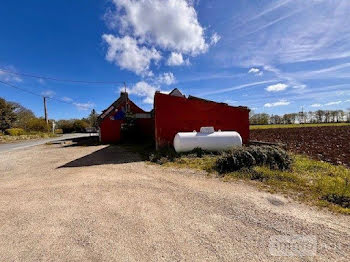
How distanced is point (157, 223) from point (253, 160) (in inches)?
168

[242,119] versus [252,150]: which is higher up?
[242,119]

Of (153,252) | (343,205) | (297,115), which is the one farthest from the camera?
(297,115)

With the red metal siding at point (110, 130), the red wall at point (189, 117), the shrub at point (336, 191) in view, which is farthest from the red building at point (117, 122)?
the shrub at point (336, 191)

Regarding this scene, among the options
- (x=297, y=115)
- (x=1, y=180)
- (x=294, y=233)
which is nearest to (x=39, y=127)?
(x=1, y=180)

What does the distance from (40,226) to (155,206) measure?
2043mm

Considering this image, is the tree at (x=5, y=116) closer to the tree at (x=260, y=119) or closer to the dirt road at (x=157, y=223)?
the dirt road at (x=157, y=223)

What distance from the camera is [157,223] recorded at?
10.8 feet

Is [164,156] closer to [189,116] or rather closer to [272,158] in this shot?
[189,116]

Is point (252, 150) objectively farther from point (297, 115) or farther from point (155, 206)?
point (297, 115)

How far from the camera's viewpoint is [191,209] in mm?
3801

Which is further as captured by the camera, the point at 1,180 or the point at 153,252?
the point at 1,180

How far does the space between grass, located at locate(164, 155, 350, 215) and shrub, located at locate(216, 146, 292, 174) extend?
0.96 ft

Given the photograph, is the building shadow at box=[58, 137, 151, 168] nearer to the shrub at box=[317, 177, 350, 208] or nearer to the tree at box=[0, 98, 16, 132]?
the shrub at box=[317, 177, 350, 208]

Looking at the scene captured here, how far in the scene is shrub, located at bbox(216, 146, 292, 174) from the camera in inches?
248
